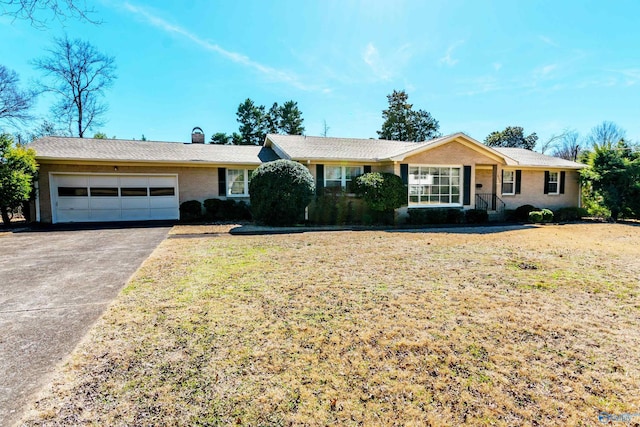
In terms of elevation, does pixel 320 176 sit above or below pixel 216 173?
below

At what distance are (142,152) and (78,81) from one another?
61.1 feet

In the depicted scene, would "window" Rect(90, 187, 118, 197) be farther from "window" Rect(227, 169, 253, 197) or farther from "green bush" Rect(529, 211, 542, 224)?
"green bush" Rect(529, 211, 542, 224)

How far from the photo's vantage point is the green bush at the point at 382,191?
14.6 metres

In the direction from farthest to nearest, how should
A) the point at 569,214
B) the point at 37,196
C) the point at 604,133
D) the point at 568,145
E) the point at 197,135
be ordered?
1. the point at 568,145
2. the point at 604,133
3. the point at 197,135
4. the point at 569,214
5. the point at 37,196

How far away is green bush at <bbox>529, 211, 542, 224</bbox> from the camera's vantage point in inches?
648

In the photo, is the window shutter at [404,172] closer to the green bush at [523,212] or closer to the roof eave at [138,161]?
the green bush at [523,212]

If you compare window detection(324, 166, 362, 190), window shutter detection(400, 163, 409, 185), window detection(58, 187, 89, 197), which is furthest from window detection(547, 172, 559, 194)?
window detection(58, 187, 89, 197)

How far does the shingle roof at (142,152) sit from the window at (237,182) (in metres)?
0.67

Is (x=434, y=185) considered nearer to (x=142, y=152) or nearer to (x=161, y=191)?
(x=161, y=191)

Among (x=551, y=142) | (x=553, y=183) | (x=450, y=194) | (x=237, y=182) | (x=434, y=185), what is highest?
(x=551, y=142)

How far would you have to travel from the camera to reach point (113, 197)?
1542cm

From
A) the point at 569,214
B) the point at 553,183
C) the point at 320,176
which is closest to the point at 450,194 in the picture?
the point at 320,176

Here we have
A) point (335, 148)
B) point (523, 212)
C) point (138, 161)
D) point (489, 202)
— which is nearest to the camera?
point (138, 161)

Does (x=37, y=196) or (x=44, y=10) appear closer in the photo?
(x=44, y=10)
